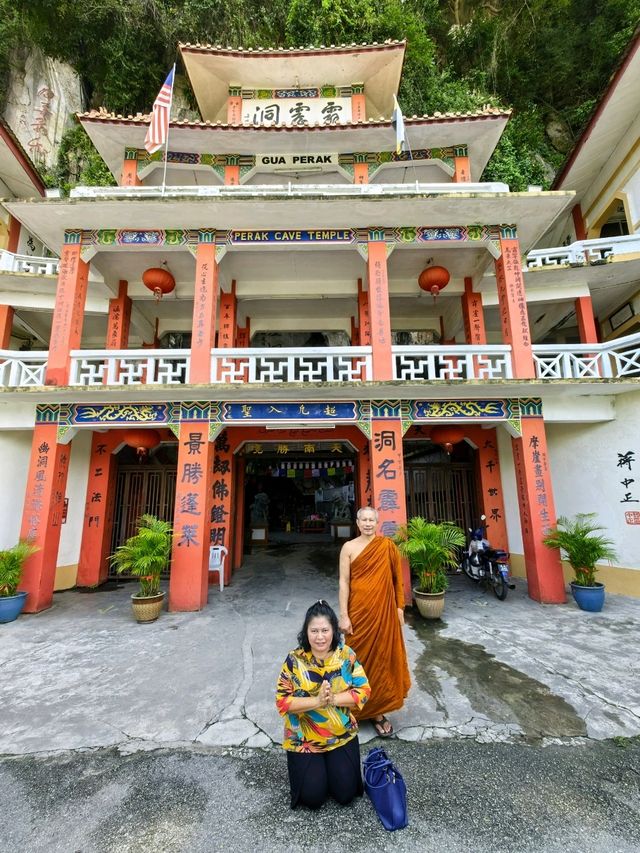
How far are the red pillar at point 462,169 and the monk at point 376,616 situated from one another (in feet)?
28.5

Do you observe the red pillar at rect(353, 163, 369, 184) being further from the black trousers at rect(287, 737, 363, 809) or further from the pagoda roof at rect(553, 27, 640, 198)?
the black trousers at rect(287, 737, 363, 809)

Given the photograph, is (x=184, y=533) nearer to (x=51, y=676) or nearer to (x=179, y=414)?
(x=179, y=414)

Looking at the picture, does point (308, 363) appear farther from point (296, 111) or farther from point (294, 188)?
point (296, 111)

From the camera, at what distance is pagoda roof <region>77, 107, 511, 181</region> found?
8289mm

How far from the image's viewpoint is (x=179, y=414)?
23.6 ft

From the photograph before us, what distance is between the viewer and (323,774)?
2.29 metres

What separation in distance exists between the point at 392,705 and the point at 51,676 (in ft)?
12.3

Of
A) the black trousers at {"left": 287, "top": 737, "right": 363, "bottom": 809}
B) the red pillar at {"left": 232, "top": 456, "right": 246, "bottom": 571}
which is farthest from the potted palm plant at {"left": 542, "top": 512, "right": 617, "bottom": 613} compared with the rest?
the red pillar at {"left": 232, "top": 456, "right": 246, "bottom": 571}

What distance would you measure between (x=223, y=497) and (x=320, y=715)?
6.68 meters

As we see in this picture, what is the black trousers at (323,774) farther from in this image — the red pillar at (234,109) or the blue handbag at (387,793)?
the red pillar at (234,109)

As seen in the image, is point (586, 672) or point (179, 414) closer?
point (586, 672)

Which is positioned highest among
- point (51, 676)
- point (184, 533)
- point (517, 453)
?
point (517, 453)

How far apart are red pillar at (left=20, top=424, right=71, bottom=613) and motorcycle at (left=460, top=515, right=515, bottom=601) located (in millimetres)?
7730

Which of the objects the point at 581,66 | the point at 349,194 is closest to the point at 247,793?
the point at 349,194
